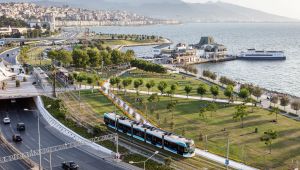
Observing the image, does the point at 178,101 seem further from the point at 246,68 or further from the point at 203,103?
the point at 246,68

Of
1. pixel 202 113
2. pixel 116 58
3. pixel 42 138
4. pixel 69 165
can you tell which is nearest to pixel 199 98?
pixel 202 113

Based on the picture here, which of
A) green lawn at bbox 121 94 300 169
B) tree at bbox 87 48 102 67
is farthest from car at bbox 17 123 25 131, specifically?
tree at bbox 87 48 102 67

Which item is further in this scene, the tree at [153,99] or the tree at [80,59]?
the tree at [80,59]

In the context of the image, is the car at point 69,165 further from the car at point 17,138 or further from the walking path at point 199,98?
the walking path at point 199,98

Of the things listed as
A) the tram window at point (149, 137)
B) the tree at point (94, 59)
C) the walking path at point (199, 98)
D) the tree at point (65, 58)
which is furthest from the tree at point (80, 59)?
the tram window at point (149, 137)

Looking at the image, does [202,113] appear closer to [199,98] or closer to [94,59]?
[199,98]

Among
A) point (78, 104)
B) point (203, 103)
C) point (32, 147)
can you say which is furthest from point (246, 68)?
point (32, 147)
